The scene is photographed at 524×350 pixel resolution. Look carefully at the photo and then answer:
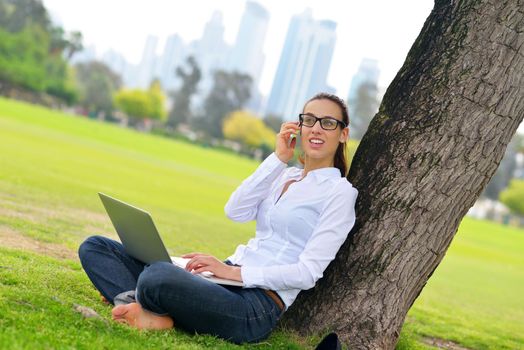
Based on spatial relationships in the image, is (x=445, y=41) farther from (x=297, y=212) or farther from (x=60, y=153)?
(x=60, y=153)

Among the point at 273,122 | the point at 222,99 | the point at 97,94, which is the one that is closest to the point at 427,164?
the point at 97,94

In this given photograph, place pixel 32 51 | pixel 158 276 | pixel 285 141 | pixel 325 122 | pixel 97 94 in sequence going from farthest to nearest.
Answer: pixel 97 94
pixel 32 51
pixel 285 141
pixel 325 122
pixel 158 276

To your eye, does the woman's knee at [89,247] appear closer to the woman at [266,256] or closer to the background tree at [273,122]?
the woman at [266,256]

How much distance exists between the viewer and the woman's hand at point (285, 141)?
15.9 feet

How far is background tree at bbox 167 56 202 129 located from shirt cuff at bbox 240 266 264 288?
342 ft

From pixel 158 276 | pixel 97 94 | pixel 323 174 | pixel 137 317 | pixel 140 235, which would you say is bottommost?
pixel 97 94

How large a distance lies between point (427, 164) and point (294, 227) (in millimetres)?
978

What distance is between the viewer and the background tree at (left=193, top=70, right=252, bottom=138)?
108 m

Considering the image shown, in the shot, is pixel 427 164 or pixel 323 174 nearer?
pixel 323 174

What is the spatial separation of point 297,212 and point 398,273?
825 mm

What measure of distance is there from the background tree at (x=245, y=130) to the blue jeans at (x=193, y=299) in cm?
9979

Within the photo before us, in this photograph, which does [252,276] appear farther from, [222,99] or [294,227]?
[222,99]

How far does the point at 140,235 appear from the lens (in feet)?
15.1

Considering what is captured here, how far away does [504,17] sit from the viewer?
4.81 meters
